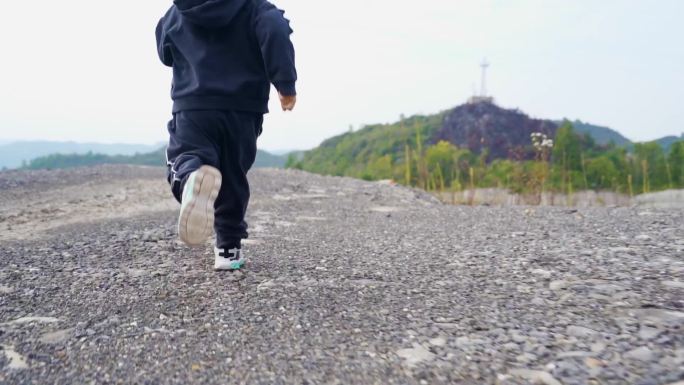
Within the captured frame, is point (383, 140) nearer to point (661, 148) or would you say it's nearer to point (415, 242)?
point (661, 148)

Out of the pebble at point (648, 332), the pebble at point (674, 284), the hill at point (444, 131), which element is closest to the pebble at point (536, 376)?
the pebble at point (648, 332)

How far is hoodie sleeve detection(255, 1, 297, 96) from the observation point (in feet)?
6.75

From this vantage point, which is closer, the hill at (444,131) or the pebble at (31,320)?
the pebble at (31,320)

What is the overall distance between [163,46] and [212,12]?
361mm

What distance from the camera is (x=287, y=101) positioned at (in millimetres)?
2164

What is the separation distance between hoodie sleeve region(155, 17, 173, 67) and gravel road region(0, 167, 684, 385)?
89 centimetres

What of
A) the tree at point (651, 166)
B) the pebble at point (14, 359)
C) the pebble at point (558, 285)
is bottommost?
the pebble at point (14, 359)

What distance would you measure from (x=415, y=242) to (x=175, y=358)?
71.7 inches

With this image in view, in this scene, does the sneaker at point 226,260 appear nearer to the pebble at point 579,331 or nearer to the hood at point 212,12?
the hood at point 212,12

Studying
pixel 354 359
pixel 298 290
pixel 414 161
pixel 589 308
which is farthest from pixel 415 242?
pixel 414 161

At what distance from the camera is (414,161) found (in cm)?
888

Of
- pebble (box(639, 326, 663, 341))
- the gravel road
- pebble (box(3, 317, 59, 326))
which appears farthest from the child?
pebble (box(639, 326, 663, 341))

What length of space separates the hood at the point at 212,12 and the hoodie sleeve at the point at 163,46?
223mm

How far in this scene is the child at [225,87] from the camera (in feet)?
6.82
